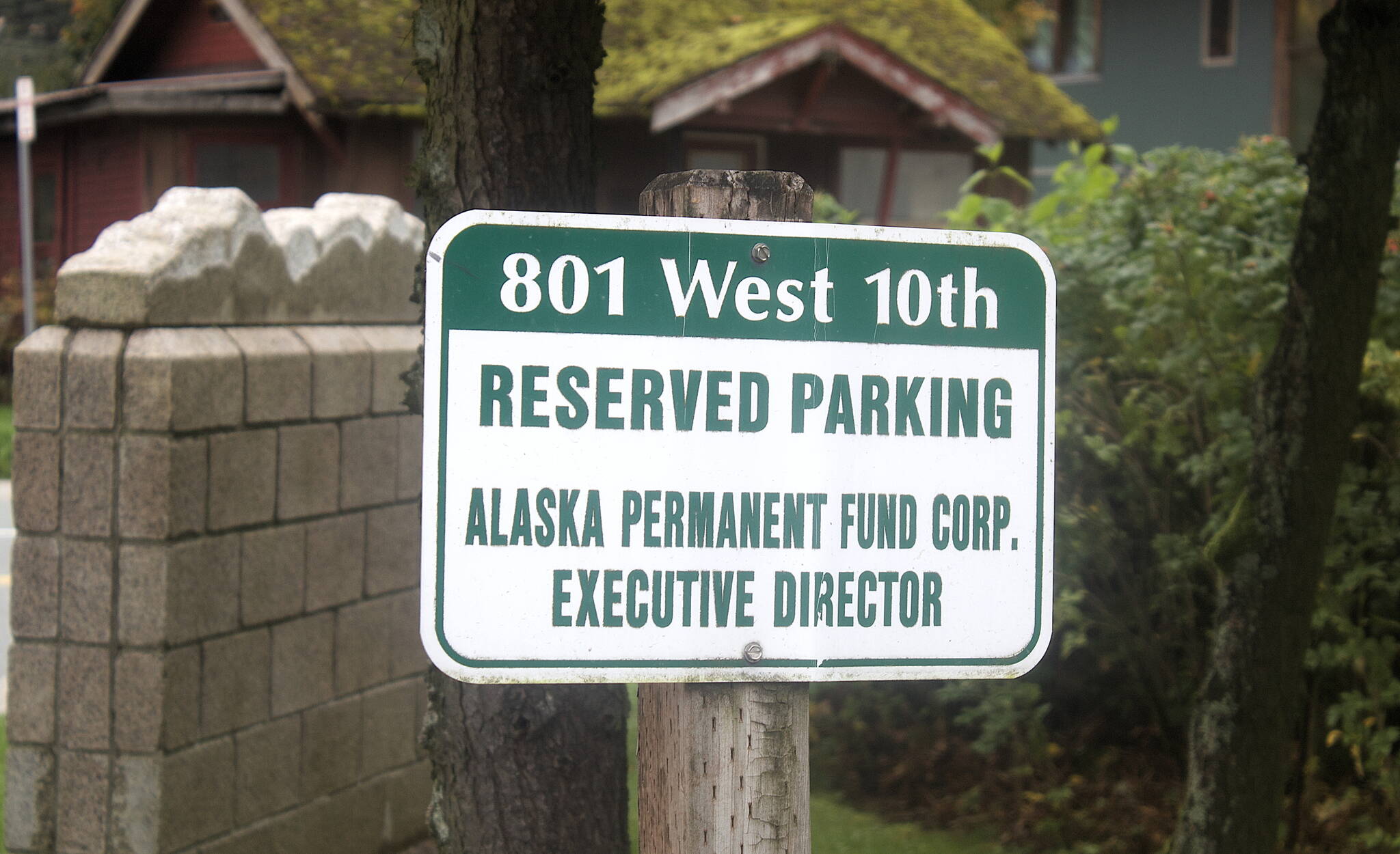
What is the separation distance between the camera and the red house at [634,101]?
13992 millimetres

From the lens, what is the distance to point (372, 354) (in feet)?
14.9

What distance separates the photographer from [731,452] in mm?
1807

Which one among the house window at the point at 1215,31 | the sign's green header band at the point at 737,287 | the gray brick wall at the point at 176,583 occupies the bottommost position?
the gray brick wall at the point at 176,583

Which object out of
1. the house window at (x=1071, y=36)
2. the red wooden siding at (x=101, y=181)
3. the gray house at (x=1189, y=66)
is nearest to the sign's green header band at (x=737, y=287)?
the gray house at (x=1189, y=66)

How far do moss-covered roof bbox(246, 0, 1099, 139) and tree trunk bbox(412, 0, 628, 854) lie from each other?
408 inches

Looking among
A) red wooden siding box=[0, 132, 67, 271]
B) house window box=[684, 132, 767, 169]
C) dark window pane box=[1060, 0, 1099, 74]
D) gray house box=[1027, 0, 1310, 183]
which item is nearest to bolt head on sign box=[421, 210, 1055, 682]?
house window box=[684, 132, 767, 169]

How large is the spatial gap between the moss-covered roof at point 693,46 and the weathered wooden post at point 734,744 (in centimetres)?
1156

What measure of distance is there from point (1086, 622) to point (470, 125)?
297 cm

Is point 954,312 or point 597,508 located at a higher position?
point 954,312

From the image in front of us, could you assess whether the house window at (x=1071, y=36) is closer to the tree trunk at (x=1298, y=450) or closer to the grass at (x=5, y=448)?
the grass at (x=5, y=448)

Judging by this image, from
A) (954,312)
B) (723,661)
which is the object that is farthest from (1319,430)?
(723,661)

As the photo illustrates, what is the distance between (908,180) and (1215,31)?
541cm

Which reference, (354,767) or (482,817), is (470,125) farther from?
(354,767)

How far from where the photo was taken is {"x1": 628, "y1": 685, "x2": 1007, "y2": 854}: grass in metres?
5.05
